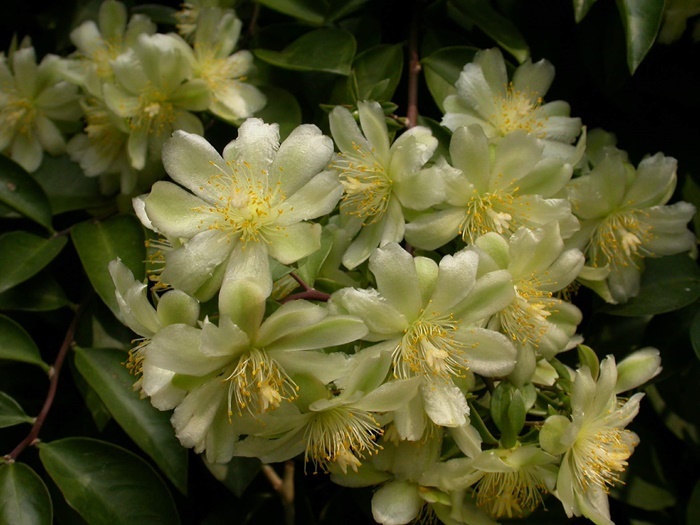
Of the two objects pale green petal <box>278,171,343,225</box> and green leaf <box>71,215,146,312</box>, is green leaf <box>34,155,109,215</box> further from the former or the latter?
pale green petal <box>278,171,343,225</box>

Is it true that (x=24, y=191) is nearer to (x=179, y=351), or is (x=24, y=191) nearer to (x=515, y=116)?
(x=179, y=351)

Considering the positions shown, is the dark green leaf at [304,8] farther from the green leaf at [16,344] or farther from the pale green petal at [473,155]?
the green leaf at [16,344]

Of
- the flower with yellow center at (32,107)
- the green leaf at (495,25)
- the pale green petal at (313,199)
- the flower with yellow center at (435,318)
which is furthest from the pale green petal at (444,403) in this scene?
the flower with yellow center at (32,107)

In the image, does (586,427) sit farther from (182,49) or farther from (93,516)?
(182,49)

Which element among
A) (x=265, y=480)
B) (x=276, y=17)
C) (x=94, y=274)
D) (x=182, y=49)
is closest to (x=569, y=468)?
(x=265, y=480)

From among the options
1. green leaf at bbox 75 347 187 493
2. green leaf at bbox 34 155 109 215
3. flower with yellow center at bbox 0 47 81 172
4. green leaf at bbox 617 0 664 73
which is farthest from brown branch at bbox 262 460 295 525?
green leaf at bbox 617 0 664 73

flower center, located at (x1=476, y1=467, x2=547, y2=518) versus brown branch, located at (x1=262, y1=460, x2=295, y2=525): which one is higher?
flower center, located at (x1=476, y1=467, x2=547, y2=518)
